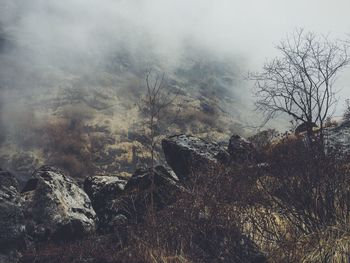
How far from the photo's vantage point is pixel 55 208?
8.23 m

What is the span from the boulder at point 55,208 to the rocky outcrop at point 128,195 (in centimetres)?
45

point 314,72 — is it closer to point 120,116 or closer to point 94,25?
point 120,116

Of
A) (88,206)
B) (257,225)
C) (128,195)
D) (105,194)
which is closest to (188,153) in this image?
(105,194)

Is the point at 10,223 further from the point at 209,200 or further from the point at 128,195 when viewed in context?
the point at 209,200

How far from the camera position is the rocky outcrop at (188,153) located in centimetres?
1052

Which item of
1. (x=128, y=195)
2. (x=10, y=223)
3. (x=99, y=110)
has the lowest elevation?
(x=10, y=223)

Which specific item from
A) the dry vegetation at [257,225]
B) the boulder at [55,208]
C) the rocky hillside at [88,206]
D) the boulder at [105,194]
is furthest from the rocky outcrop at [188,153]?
the dry vegetation at [257,225]

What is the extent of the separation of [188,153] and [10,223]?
206 inches

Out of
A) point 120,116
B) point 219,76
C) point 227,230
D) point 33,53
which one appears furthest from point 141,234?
point 219,76

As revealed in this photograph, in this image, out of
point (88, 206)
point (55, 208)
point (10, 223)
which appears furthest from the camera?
point (88, 206)

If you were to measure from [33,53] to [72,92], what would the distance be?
1078 cm

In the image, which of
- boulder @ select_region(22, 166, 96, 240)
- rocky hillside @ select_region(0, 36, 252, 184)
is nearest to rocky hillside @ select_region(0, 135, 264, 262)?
boulder @ select_region(22, 166, 96, 240)

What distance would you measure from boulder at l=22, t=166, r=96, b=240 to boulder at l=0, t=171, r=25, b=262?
0.84 metres

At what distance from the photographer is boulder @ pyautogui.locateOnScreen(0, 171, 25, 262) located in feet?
21.6
